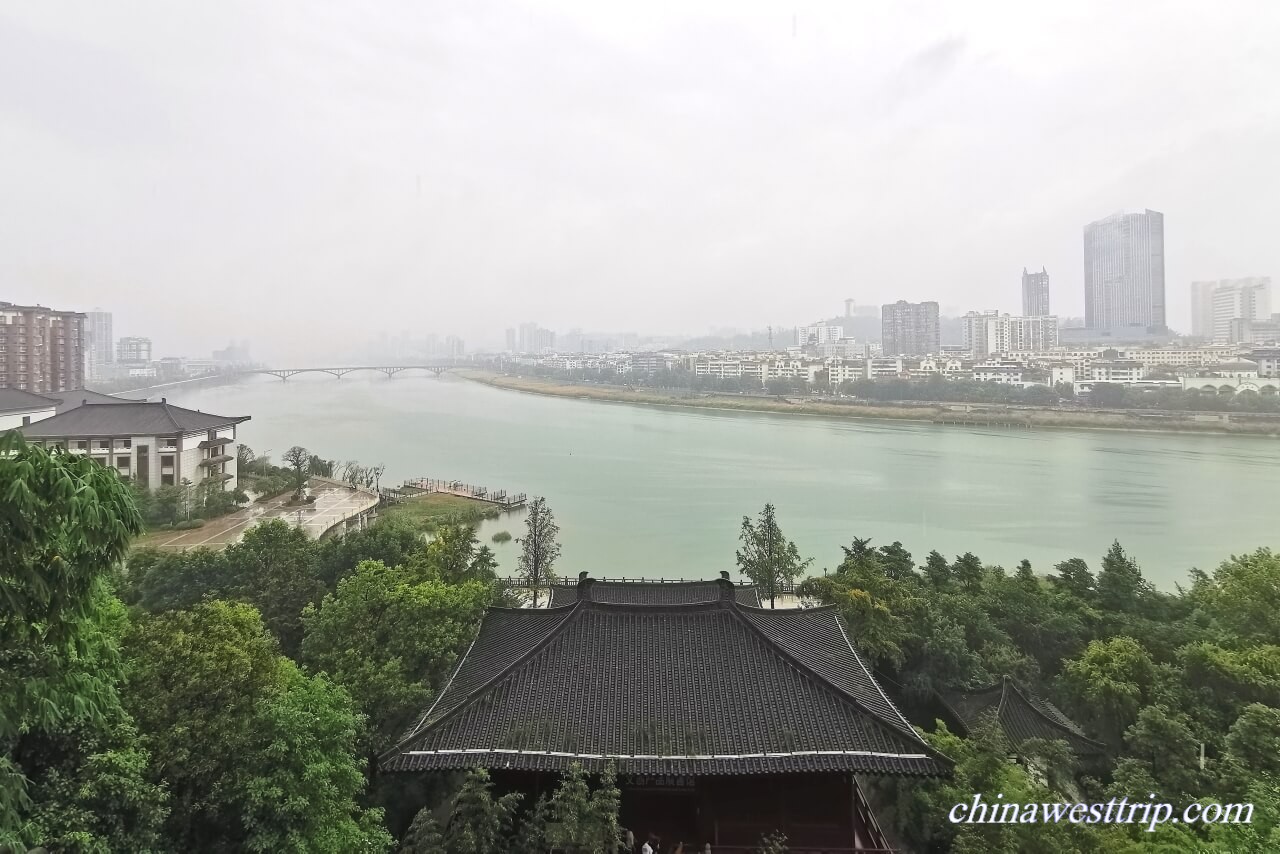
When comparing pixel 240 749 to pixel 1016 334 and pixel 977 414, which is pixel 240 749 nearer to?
pixel 977 414

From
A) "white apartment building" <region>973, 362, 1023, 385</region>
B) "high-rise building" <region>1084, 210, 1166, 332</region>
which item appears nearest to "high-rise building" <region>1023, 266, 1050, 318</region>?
"high-rise building" <region>1084, 210, 1166, 332</region>

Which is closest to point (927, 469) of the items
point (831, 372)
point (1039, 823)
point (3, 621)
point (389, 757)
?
point (1039, 823)

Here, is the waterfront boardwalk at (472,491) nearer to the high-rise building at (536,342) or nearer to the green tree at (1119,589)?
the green tree at (1119,589)

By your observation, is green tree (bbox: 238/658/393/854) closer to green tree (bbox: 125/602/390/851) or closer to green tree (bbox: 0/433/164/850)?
green tree (bbox: 125/602/390/851)

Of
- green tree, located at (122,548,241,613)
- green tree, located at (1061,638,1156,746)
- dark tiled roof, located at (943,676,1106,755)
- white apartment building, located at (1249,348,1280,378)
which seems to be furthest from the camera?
white apartment building, located at (1249,348,1280,378)

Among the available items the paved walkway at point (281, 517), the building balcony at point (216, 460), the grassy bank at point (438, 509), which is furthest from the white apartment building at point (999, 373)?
the building balcony at point (216, 460)

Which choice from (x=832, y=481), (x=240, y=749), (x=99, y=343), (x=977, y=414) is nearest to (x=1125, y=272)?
(x=977, y=414)
